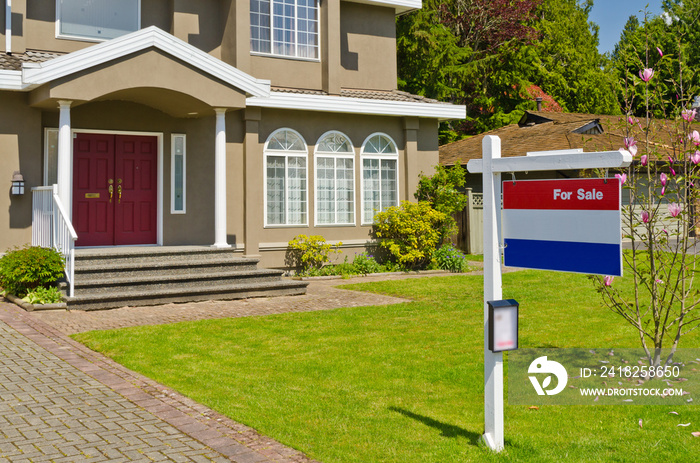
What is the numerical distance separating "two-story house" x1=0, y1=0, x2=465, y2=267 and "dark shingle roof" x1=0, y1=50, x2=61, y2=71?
0.14 ft

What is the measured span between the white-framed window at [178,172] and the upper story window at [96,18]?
2.36 metres

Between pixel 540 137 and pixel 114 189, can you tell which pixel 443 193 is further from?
pixel 540 137

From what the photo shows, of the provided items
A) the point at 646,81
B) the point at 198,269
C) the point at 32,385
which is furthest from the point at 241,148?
the point at 646,81

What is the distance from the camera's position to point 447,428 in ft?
16.6

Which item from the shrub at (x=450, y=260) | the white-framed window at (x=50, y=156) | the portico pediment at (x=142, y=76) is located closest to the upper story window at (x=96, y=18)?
the portico pediment at (x=142, y=76)

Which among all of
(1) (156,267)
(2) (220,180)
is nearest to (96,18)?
(2) (220,180)

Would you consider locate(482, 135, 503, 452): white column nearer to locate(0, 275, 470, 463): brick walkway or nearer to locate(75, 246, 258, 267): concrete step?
locate(0, 275, 470, 463): brick walkway

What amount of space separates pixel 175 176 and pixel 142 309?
4.00m

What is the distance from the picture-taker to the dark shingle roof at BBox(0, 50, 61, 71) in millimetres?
11852

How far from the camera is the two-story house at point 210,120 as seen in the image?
12.0 m

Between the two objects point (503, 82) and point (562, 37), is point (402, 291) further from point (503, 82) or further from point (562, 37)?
point (562, 37)

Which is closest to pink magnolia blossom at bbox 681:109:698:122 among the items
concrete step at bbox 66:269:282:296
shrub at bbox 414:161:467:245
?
concrete step at bbox 66:269:282:296

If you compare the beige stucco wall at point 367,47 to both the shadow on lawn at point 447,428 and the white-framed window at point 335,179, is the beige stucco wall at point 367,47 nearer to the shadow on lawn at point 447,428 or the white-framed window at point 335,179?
the white-framed window at point 335,179

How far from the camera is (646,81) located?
19.9ft
